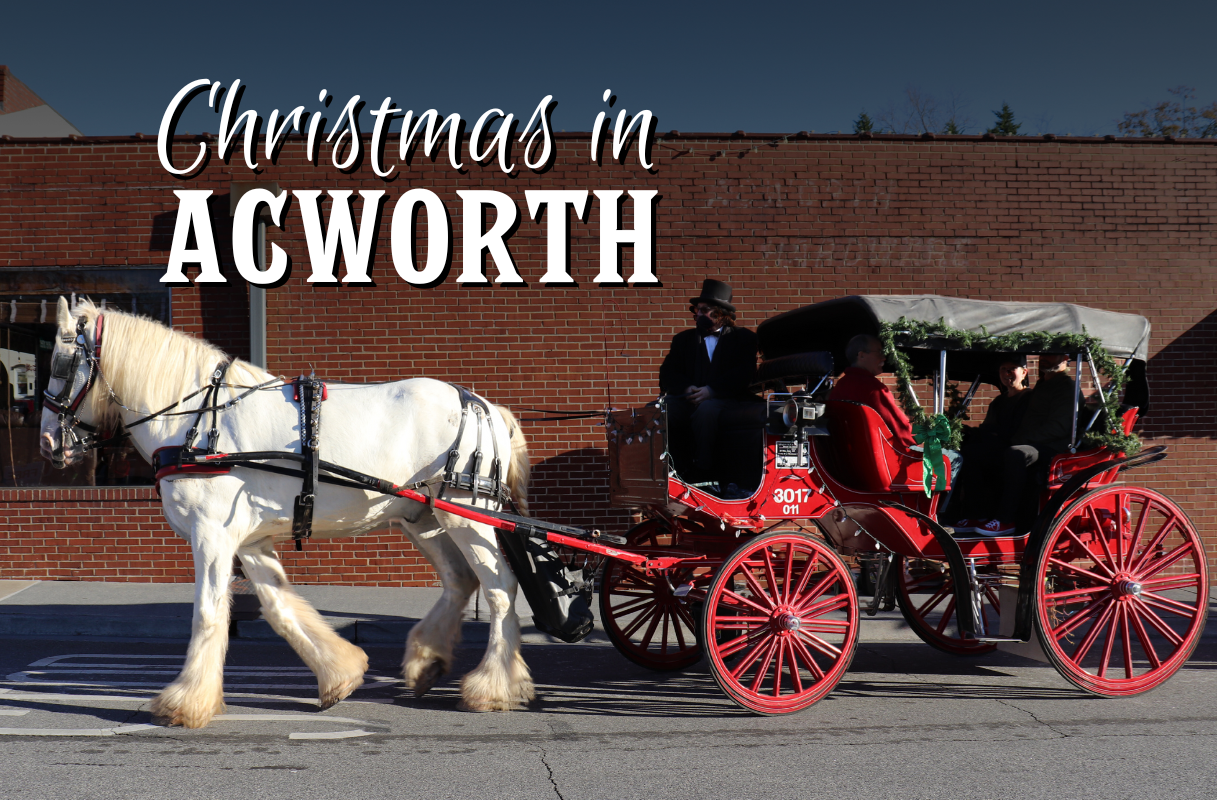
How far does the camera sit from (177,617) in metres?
7.18

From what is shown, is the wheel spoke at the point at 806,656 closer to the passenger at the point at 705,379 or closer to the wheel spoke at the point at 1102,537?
the passenger at the point at 705,379

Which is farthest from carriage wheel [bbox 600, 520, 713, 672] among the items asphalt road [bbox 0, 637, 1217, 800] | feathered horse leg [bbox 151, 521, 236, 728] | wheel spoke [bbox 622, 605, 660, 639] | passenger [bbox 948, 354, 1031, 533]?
feathered horse leg [bbox 151, 521, 236, 728]

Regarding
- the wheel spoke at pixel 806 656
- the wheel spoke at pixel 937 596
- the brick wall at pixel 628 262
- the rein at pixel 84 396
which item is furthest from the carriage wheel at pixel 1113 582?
the rein at pixel 84 396

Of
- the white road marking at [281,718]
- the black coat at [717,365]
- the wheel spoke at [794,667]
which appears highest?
the black coat at [717,365]

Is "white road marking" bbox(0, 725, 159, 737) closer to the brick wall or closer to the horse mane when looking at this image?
the horse mane

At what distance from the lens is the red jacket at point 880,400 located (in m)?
5.03

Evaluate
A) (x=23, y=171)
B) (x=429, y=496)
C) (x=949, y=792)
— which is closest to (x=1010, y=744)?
(x=949, y=792)

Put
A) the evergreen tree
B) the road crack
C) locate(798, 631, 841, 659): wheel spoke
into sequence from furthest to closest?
the evergreen tree, locate(798, 631, 841, 659): wheel spoke, the road crack

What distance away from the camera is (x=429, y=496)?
194 inches

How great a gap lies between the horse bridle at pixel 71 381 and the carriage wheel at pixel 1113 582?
5264 millimetres

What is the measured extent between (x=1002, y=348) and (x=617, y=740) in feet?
9.77

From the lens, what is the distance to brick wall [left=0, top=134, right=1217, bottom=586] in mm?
8883

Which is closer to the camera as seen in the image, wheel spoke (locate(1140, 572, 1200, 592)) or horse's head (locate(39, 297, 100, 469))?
horse's head (locate(39, 297, 100, 469))

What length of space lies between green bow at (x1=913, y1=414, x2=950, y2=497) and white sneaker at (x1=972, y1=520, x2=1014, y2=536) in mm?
591
